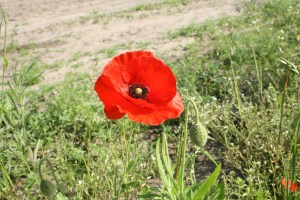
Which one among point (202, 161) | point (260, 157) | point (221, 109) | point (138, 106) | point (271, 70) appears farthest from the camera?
point (271, 70)

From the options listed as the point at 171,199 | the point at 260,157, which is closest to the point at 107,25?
the point at 260,157

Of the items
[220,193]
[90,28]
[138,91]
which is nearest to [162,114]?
[138,91]

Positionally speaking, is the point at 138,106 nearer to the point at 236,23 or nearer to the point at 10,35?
the point at 236,23

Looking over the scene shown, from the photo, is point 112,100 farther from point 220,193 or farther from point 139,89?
point 220,193

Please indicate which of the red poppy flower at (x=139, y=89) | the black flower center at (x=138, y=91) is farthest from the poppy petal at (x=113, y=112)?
the black flower center at (x=138, y=91)

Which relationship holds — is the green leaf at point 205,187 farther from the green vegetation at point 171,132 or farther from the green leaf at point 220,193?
the green leaf at point 220,193
